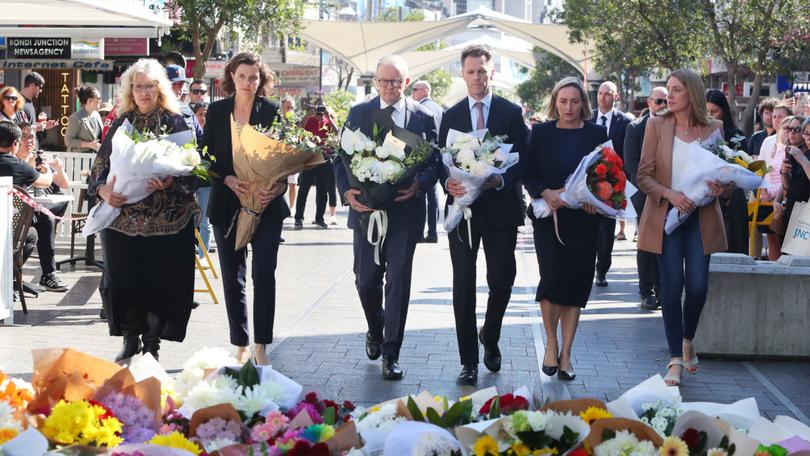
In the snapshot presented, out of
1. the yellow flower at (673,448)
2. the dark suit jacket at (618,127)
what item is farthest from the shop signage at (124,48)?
the yellow flower at (673,448)

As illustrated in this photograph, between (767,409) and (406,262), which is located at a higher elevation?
(406,262)

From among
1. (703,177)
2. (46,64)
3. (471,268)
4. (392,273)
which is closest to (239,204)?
(392,273)

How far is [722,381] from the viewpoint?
8023mm

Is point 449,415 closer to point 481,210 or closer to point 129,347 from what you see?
point 481,210

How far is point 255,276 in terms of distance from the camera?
768 cm

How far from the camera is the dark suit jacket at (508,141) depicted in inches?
300

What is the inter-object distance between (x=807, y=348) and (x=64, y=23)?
10.3 meters

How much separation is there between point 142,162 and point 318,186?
41.2 ft

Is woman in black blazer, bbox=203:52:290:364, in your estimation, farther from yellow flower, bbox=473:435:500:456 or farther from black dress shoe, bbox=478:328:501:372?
yellow flower, bbox=473:435:500:456

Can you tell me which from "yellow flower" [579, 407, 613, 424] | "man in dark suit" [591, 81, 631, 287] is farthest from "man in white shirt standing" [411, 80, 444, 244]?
"yellow flower" [579, 407, 613, 424]

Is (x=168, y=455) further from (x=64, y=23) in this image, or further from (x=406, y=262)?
(x=64, y=23)

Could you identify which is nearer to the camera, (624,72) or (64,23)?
(64,23)

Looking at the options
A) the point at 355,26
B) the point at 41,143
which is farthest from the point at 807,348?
the point at 355,26

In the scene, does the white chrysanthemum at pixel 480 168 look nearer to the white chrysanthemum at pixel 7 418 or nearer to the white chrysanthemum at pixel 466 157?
the white chrysanthemum at pixel 466 157
